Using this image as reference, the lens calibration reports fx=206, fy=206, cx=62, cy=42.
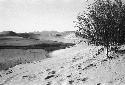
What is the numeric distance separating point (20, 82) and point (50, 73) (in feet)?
6.06

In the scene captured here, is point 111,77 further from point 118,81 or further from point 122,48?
point 122,48

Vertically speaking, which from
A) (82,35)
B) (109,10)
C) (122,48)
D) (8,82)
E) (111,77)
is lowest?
(8,82)

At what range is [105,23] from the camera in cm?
1159

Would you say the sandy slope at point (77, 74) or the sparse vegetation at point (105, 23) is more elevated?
the sparse vegetation at point (105, 23)

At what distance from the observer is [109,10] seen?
1172cm

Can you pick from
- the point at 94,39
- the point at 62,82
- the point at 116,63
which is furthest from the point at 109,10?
the point at 62,82

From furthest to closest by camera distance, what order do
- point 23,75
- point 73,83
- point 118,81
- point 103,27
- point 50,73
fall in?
point 23,75 → point 50,73 → point 103,27 → point 73,83 → point 118,81

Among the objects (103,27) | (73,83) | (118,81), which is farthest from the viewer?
(103,27)

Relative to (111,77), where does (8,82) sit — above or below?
below

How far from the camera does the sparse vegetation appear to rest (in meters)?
11.6

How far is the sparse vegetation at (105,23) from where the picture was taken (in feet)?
38.1

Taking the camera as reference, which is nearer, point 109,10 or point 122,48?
point 109,10

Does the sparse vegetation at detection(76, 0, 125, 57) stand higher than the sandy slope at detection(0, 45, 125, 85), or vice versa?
the sparse vegetation at detection(76, 0, 125, 57)

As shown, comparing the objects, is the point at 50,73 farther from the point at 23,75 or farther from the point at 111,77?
the point at 111,77
